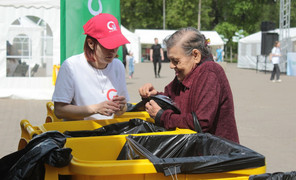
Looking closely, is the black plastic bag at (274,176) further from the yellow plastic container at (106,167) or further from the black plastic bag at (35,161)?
the black plastic bag at (35,161)

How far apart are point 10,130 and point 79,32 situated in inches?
120

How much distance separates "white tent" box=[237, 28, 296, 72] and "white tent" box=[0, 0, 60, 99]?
17610 millimetres

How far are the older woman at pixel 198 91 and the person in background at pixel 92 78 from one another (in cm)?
35

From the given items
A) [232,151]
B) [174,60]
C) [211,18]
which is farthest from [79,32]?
[211,18]

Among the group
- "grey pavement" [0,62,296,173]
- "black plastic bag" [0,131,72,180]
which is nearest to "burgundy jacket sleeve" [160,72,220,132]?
"black plastic bag" [0,131,72,180]

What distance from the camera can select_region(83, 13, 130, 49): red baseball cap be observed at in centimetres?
296

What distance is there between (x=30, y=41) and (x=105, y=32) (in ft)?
30.2

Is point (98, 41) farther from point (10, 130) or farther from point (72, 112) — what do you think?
point (10, 130)

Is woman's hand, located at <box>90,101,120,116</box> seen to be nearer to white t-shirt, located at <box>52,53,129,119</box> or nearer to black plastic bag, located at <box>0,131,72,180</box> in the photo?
white t-shirt, located at <box>52,53,129,119</box>

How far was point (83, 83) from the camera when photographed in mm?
3113

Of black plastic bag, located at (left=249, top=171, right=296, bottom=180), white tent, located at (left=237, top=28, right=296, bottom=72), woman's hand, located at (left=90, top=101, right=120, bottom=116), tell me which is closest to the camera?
black plastic bag, located at (left=249, top=171, right=296, bottom=180)

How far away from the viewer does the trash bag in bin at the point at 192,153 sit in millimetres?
1969

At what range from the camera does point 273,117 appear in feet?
29.9

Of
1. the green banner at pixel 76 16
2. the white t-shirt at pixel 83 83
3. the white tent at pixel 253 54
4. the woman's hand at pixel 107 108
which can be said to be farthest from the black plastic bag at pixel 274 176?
the white tent at pixel 253 54
